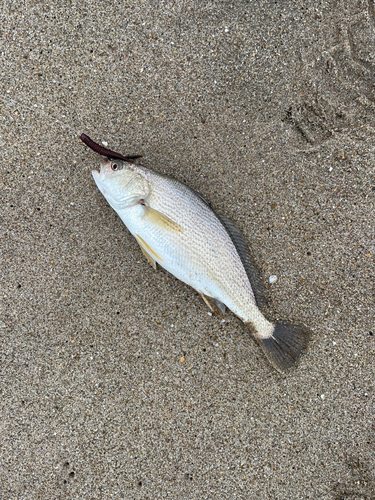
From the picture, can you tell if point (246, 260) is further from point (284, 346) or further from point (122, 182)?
point (122, 182)

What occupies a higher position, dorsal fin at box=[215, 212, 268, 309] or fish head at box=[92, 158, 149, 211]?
fish head at box=[92, 158, 149, 211]

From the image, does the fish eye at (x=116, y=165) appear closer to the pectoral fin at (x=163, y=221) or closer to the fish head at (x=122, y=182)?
the fish head at (x=122, y=182)

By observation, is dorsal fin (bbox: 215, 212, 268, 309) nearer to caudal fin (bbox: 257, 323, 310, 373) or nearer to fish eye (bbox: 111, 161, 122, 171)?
caudal fin (bbox: 257, 323, 310, 373)

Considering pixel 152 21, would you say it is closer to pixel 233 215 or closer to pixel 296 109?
pixel 296 109

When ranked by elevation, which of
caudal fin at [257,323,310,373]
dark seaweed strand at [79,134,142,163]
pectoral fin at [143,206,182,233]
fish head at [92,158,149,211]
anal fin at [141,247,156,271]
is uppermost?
dark seaweed strand at [79,134,142,163]

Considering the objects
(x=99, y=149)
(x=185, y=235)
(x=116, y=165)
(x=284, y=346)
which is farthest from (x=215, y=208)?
(x=284, y=346)

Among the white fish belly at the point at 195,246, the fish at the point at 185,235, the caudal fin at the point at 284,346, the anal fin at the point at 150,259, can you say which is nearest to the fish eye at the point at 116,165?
the fish at the point at 185,235

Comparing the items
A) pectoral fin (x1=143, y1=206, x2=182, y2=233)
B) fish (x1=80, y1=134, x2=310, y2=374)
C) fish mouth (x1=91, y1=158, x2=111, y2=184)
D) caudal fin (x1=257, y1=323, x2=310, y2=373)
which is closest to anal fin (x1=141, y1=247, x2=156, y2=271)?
fish (x1=80, y1=134, x2=310, y2=374)
